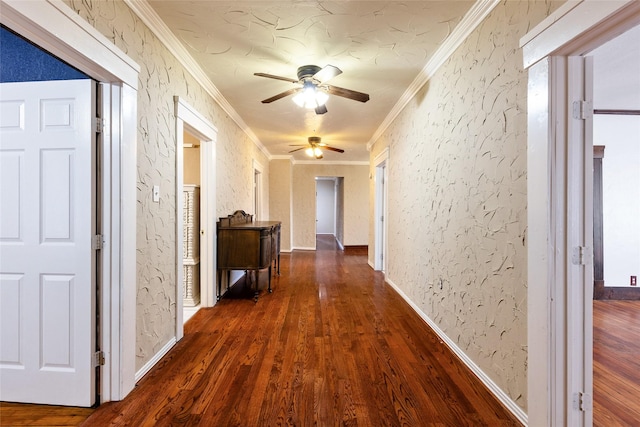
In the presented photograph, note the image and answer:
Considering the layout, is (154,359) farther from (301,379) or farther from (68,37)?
(68,37)

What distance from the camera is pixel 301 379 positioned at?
6.24 ft

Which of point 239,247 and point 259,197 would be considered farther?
point 259,197

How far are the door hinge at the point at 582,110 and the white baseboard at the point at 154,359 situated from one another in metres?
2.84

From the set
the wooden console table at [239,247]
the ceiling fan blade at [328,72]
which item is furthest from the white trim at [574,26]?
the wooden console table at [239,247]

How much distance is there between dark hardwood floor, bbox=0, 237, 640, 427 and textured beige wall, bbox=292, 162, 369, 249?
183 inches

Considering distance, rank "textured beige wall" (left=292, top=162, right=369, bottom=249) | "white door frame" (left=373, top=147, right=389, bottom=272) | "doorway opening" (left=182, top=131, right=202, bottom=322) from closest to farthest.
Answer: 1. "doorway opening" (left=182, top=131, right=202, bottom=322)
2. "white door frame" (left=373, top=147, right=389, bottom=272)
3. "textured beige wall" (left=292, top=162, right=369, bottom=249)

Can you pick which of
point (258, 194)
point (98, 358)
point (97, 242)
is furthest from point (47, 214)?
point (258, 194)

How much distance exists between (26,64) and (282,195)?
5.84 m

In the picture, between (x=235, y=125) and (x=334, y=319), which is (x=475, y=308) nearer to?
(x=334, y=319)

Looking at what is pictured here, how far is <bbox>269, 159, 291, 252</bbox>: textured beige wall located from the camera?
741cm

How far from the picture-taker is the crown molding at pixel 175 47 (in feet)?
6.06

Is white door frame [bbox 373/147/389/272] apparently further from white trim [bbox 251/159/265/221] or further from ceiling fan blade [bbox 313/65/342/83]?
ceiling fan blade [bbox 313/65/342/83]

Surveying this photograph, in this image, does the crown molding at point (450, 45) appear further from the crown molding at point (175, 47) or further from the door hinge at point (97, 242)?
the door hinge at point (97, 242)

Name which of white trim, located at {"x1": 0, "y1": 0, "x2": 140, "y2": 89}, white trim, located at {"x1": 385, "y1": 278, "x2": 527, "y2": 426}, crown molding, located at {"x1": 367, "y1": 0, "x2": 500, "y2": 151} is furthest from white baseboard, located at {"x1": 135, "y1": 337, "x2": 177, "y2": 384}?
crown molding, located at {"x1": 367, "y1": 0, "x2": 500, "y2": 151}
